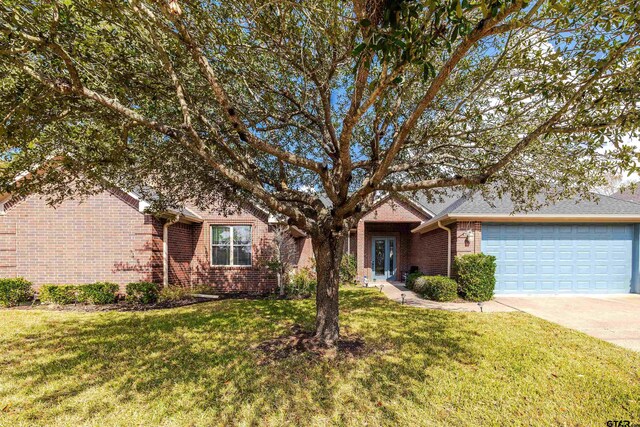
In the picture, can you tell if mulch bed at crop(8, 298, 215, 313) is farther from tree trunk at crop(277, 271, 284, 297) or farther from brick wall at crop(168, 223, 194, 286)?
tree trunk at crop(277, 271, 284, 297)

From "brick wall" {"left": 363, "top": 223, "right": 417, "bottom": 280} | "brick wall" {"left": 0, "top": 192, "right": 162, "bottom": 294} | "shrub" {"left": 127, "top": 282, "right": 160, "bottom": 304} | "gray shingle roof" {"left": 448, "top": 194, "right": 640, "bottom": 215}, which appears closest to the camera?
"shrub" {"left": 127, "top": 282, "right": 160, "bottom": 304}

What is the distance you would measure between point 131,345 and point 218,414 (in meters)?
3.25

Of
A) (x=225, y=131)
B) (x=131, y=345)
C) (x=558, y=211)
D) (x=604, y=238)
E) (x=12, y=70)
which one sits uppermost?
(x=12, y=70)

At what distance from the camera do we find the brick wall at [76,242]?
10000mm

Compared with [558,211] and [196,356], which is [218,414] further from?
[558,211]

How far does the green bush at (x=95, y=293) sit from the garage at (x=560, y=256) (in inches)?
491

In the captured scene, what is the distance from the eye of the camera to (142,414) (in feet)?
11.3

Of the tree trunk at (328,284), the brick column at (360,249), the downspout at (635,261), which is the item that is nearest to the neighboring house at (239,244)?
the downspout at (635,261)

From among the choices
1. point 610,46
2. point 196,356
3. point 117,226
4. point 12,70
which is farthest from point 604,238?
point 117,226

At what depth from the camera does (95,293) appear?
30.6 feet

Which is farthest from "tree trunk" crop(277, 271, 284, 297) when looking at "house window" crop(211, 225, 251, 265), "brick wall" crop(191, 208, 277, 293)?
"house window" crop(211, 225, 251, 265)

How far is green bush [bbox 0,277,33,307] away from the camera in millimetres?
9134

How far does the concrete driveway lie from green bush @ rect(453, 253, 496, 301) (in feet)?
1.89

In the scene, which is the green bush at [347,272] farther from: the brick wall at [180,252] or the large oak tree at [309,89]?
the large oak tree at [309,89]
